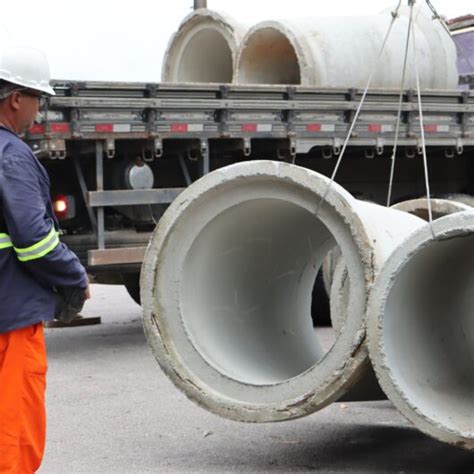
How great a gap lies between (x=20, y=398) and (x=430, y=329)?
246 centimetres

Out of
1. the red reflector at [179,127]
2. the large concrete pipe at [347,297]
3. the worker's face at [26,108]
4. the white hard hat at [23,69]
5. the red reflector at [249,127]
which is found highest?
the white hard hat at [23,69]

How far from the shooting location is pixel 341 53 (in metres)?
11.2

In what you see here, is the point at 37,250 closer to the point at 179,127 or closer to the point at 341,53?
the point at 179,127

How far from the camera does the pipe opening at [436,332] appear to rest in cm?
537

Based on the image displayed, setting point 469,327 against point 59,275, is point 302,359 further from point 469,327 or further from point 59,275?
point 59,275

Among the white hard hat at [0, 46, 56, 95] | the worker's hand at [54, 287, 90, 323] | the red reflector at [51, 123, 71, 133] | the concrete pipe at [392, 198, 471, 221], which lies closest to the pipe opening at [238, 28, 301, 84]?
the red reflector at [51, 123, 71, 133]

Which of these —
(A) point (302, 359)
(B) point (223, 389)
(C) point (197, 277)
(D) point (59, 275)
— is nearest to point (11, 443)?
(D) point (59, 275)

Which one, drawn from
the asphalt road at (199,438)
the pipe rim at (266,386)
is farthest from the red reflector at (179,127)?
the pipe rim at (266,386)

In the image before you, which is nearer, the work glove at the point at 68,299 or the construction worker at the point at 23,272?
the construction worker at the point at 23,272

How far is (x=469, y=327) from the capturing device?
6430 millimetres

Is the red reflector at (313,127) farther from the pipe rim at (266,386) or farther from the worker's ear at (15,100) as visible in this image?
the worker's ear at (15,100)

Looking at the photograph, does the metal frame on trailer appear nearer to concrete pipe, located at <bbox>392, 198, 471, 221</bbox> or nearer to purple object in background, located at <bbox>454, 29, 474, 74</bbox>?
purple object in background, located at <bbox>454, 29, 474, 74</bbox>

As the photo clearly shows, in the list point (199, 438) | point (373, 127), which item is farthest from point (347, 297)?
point (373, 127)

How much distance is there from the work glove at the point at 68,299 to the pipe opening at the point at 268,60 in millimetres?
7289
